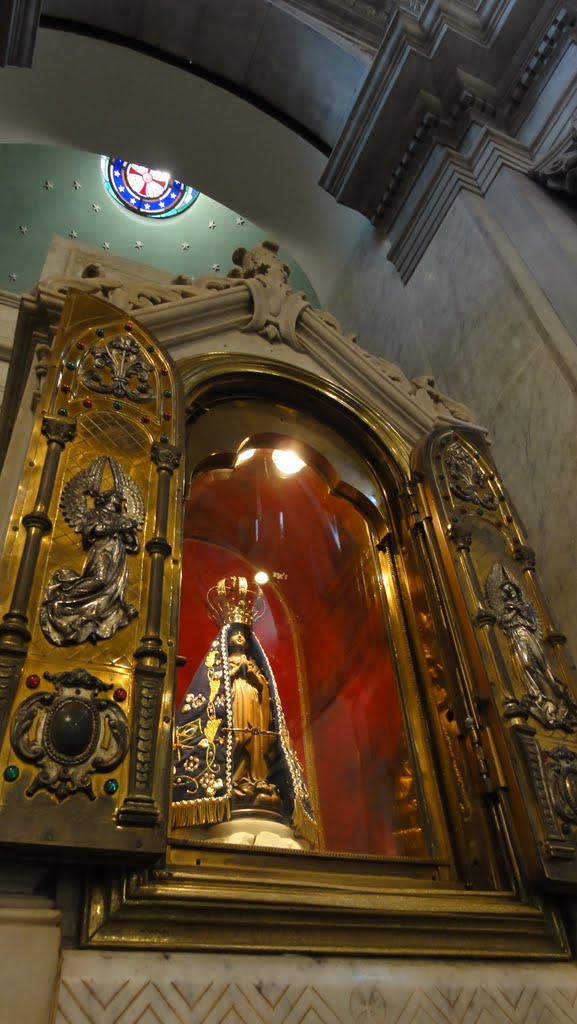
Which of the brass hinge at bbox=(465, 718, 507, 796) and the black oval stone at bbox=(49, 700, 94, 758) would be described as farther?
the brass hinge at bbox=(465, 718, 507, 796)

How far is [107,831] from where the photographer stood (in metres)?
1.35

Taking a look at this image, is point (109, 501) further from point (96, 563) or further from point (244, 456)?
point (244, 456)

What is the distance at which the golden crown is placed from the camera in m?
2.65

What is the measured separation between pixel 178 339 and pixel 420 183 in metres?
2.98

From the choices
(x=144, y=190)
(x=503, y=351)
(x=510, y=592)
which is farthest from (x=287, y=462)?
(x=144, y=190)

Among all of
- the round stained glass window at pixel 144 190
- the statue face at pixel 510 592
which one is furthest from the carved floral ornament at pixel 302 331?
the round stained glass window at pixel 144 190

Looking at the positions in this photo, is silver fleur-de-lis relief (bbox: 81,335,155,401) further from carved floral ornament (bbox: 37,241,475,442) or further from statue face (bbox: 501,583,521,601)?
statue face (bbox: 501,583,521,601)

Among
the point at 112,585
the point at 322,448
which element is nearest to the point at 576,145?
the point at 322,448

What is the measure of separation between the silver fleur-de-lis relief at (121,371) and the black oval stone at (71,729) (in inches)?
42.6

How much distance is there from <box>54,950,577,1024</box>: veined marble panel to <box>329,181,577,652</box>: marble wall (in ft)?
4.74

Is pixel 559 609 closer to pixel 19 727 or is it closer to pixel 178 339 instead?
pixel 178 339

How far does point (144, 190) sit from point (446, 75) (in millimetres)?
5205

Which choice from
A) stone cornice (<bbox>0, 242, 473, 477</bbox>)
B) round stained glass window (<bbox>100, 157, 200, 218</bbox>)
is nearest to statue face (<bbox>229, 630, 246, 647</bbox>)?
stone cornice (<bbox>0, 242, 473, 477</bbox>)

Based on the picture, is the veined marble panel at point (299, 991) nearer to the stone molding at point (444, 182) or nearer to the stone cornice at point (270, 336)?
the stone cornice at point (270, 336)
